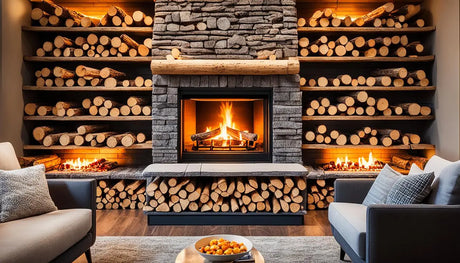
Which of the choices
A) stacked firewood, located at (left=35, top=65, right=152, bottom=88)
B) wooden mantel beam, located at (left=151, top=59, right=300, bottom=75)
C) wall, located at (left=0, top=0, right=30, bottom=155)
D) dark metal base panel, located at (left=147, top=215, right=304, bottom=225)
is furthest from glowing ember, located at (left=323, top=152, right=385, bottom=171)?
wall, located at (left=0, top=0, right=30, bottom=155)

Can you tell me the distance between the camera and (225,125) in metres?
4.32

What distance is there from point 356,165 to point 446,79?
1342 millimetres

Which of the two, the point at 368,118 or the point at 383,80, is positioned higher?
the point at 383,80

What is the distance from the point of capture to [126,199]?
4.05 m

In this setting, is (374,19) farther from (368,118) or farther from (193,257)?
(193,257)

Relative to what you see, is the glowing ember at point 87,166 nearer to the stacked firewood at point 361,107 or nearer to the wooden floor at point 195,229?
the wooden floor at point 195,229

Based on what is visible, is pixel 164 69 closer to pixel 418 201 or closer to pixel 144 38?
pixel 144 38

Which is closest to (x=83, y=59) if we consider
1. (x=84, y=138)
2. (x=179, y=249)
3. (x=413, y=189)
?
(x=84, y=138)

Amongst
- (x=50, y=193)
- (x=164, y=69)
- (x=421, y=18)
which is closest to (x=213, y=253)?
(x=50, y=193)

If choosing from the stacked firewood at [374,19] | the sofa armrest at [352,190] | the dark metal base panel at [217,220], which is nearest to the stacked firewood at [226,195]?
the dark metal base panel at [217,220]

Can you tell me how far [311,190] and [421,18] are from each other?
2.52m

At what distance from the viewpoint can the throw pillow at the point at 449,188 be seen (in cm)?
200

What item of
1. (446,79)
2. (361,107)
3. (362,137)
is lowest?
(362,137)

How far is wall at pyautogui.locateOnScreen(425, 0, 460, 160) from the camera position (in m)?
3.73
